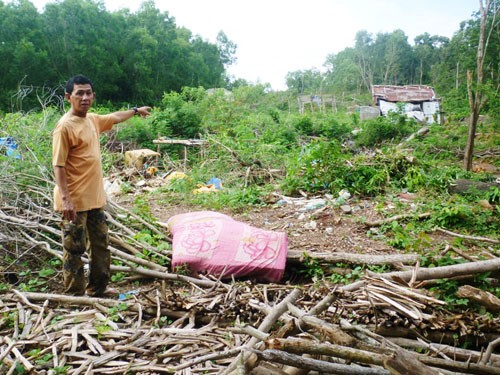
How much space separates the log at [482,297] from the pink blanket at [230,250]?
149 centimetres

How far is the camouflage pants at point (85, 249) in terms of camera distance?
3018mm

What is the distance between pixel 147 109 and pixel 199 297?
1.80 meters

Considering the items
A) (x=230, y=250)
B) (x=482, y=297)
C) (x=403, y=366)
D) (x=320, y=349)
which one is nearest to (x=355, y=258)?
(x=230, y=250)

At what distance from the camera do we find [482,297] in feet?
7.18

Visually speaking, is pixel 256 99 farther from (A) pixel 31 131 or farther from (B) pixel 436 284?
(B) pixel 436 284

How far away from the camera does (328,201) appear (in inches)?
231

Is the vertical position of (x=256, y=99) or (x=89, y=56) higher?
(x=89, y=56)

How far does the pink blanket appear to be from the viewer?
3.39 metres

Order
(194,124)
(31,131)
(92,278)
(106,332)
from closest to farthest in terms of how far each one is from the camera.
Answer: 1. (106,332)
2. (92,278)
3. (31,131)
4. (194,124)

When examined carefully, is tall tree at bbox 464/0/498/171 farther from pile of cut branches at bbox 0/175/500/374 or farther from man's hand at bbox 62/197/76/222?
man's hand at bbox 62/197/76/222

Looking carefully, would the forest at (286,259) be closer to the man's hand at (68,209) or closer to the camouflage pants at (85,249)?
the camouflage pants at (85,249)

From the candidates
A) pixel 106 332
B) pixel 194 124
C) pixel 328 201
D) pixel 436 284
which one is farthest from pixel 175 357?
pixel 194 124

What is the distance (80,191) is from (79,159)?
233 mm

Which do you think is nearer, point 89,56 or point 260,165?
point 260,165
